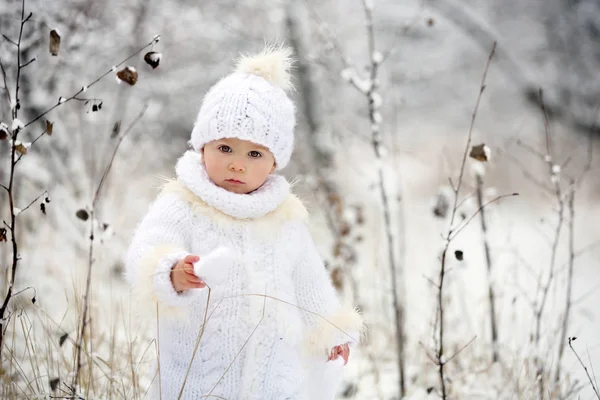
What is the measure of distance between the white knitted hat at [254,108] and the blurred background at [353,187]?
33 cm

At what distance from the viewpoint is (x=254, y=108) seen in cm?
186

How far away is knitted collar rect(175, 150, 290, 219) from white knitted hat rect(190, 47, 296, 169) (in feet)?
0.31

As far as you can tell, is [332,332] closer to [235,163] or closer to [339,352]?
[339,352]

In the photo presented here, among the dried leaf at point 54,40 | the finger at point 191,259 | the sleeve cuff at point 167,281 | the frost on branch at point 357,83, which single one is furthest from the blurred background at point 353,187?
the finger at point 191,259

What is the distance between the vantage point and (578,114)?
630 cm

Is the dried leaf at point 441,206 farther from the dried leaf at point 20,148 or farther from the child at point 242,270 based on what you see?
the dried leaf at point 20,148

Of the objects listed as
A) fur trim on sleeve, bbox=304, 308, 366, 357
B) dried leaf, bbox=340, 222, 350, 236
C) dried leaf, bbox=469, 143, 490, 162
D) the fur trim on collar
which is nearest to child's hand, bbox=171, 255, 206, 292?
the fur trim on collar

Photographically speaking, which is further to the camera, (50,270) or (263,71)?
(50,270)

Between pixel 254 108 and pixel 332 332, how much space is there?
0.76 m

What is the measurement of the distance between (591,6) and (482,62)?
205 inches

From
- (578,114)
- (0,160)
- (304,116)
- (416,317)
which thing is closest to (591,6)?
(578,114)

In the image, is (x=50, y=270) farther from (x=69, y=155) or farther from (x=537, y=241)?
(x=537, y=241)

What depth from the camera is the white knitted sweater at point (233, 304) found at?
68.9 inches

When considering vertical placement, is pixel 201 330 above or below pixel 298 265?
below
